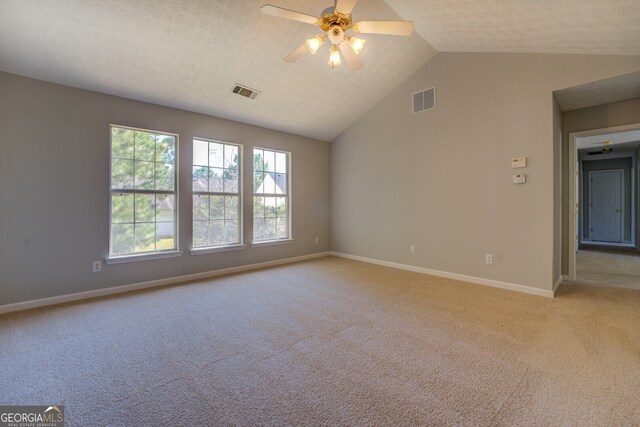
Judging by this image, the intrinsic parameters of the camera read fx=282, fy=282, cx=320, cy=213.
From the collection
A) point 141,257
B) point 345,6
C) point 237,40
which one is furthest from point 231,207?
point 345,6

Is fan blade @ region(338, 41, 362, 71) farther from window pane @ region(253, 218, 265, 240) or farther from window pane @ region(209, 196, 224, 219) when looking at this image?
window pane @ region(253, 218, 265, 240)

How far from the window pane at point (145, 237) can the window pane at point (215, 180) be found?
105 cm

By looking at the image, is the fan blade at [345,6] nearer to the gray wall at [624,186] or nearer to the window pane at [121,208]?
the window pane at [121,208]

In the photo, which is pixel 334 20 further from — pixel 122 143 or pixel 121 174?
pixel 121 174

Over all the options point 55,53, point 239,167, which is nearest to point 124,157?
point 55,53

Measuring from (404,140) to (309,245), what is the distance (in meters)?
2.79

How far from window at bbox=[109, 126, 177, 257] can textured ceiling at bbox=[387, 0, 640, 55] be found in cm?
362

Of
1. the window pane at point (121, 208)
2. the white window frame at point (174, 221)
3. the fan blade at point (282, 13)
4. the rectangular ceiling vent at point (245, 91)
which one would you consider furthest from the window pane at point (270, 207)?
the fan blade at point (282, 13)

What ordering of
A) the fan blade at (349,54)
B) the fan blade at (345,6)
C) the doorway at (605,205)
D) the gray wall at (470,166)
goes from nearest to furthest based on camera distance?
the fan blade at (345,6)
the fan blade at (349,54)
the gray wall at (470,166)
the doorway at (605,205)

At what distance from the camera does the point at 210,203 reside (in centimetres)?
457

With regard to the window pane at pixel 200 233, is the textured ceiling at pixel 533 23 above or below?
above

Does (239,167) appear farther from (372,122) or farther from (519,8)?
(519,8)

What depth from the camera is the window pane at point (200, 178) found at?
173 inches

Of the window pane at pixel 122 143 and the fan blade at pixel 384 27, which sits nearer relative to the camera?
the fan blade at pixel 384 27
